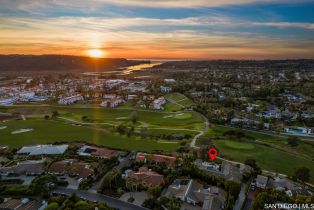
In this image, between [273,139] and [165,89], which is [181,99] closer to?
[165,89]

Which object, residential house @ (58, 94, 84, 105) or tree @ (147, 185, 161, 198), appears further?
residential house @ (58, 94, 84, 105)

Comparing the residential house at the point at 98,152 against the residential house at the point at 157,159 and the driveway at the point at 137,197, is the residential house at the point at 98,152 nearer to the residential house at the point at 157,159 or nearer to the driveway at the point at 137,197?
the residential house at the point at 157,159

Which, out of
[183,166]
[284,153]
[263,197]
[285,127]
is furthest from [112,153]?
[285,127]

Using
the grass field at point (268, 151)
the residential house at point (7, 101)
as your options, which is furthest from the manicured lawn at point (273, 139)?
the residential house at point (7, 101)

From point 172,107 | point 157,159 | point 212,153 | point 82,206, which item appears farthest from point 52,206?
point 172,107

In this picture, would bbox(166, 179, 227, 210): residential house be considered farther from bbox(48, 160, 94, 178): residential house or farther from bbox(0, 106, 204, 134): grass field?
bbox(0, 106, 204, 134): grass field

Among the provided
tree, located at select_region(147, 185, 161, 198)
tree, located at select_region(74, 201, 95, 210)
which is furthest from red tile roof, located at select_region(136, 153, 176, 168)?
tree, located at select_region(74, 201, 95, 210)

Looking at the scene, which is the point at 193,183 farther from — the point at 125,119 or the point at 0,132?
the point at 0,132
